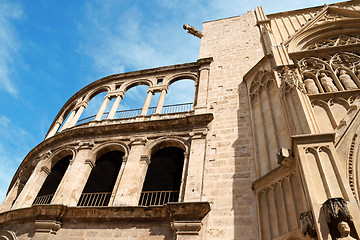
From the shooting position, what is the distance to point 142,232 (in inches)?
283

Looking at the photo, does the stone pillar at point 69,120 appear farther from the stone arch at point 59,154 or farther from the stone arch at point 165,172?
the stone arch at point 165,172

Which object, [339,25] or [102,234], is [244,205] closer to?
[102,234]

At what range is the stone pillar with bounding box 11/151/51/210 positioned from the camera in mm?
9453

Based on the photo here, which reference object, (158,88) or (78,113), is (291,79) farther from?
(78,113)

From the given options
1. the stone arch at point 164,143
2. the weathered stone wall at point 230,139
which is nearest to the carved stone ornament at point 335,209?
the weathered stone wall at point 230,139

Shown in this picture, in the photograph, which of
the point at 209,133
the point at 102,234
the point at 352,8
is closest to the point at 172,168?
the point at 209,133

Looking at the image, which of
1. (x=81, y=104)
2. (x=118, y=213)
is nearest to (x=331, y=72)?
(x=118, y=213)

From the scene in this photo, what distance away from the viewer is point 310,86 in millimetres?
8172

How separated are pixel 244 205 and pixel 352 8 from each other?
11.3 metres

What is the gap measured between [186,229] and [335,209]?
147 inches

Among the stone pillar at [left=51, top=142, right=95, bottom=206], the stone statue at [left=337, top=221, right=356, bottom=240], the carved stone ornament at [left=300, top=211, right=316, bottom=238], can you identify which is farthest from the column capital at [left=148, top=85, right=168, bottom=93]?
the stone statue at [left=337, top=221, right=356, bottom=240]

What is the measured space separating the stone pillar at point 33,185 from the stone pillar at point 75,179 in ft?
4.59

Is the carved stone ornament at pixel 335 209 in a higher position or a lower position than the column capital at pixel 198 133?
lower

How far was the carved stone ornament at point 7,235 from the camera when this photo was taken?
328 inches
